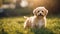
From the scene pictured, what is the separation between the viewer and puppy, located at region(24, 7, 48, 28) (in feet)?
5.31

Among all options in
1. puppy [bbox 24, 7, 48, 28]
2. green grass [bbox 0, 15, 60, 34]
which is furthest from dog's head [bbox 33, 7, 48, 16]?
green grass [bbox 0, 15, 60, 34]

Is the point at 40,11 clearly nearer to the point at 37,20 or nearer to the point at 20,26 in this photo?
the point at 37,20

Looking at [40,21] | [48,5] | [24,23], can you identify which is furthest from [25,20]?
[48,5]

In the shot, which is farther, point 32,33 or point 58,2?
point 58,2

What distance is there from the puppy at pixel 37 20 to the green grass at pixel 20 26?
0.16 ft

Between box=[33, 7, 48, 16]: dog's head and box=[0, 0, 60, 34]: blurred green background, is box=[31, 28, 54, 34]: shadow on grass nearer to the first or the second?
box=[0, 0, 60, 34]: blurred green background

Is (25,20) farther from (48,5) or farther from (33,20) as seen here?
(48,5)

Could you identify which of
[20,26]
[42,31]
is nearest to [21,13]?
[20,26]

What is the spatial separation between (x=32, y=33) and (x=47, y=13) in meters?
0.24

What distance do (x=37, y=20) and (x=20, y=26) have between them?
6.9 inches

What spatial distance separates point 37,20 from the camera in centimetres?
166

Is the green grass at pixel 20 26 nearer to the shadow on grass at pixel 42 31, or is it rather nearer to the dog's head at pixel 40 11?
the shadow on grass at pixel 42 31

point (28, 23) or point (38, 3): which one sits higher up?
point (38, 3)

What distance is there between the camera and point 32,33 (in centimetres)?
159
